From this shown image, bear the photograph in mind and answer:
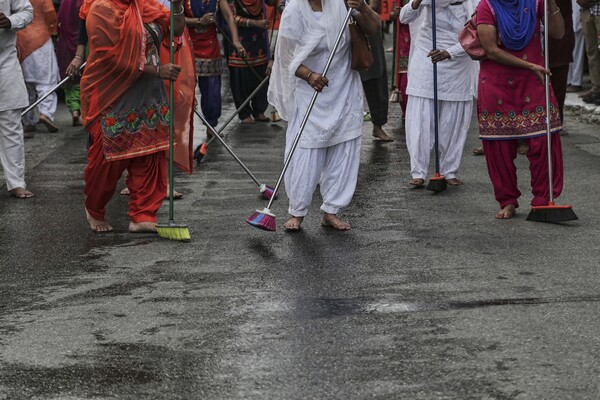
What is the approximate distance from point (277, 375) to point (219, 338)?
60 cm

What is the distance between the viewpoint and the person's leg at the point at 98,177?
809cm

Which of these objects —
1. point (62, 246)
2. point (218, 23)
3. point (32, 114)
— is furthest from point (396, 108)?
point (62, 246)

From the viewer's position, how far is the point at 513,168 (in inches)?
335

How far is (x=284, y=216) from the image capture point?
28.5 feet

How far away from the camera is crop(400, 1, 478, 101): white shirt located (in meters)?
9.86

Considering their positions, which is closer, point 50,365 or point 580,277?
point 50,365

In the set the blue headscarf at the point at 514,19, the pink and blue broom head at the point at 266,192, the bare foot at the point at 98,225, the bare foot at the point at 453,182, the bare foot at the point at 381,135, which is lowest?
the bare foot at the point at 381,135

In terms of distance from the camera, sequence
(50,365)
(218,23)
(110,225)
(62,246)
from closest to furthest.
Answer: (50,365) → (62,246) → (110,225) → (218,23)

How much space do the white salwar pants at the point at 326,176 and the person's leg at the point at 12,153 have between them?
2.44 meters

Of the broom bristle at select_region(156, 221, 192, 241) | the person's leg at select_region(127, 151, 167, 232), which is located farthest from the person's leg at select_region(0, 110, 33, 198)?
the broom bristle at select_region(156, 221, 192, 241)

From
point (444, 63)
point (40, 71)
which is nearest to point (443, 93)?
point (444, 63)

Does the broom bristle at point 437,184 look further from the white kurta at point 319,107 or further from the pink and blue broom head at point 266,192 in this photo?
the white kurta at point 319,107

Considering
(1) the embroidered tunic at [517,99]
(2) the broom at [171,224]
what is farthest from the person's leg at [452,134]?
(2) the broom at [171,224]

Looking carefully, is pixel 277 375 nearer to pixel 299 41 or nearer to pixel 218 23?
pixel 299 41
